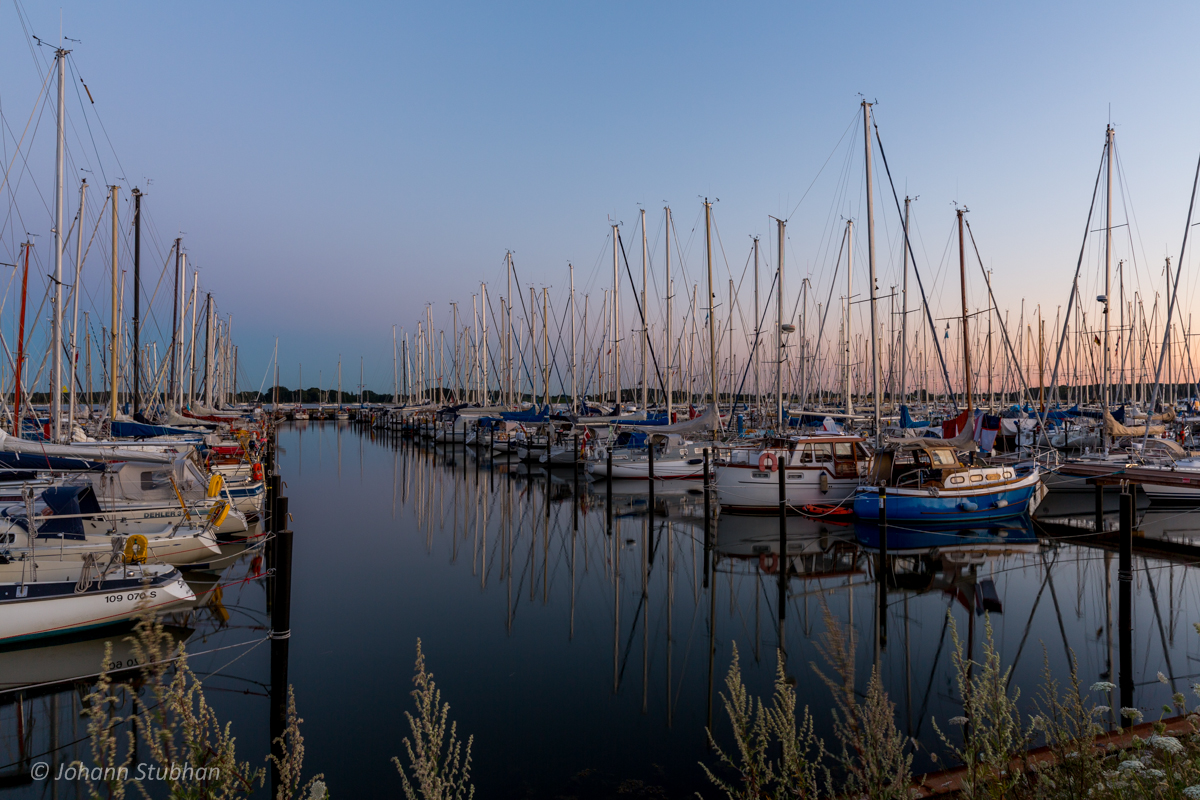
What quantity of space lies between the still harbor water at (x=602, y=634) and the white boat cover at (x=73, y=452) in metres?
3.11

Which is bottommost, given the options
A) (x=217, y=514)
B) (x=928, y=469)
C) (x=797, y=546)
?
(x=797, y=546)

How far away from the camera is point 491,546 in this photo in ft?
63.9

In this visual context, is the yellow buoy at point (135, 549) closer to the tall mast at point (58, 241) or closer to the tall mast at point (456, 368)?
the tall mast at point (58, 241)

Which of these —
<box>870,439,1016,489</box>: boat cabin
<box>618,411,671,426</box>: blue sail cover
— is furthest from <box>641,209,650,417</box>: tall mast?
<box>870,439,1016,489</box>: boat cabin

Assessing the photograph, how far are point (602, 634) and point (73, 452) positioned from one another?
1196 cm

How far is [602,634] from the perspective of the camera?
1223cm

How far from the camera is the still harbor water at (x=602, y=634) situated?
7930 millimetres

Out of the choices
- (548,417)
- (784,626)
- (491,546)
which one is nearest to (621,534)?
(491,546)

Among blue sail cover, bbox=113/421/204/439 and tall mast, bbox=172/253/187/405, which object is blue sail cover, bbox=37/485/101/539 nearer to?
blue sail cover, bbox=113/421/204/439

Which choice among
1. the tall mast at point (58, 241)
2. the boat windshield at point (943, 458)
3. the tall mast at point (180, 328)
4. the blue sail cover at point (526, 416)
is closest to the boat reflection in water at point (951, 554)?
the boat windshield at point (943, 458)

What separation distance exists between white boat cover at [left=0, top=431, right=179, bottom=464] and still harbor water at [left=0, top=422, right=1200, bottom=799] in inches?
123

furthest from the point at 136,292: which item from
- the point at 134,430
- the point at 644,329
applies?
the point at 644,329

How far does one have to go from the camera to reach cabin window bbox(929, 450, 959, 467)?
67.5 feet

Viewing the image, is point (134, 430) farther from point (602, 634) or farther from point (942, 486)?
point (942, 486)
